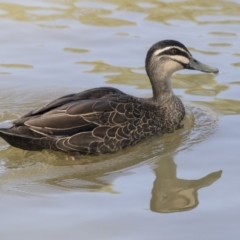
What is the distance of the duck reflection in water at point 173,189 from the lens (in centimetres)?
654

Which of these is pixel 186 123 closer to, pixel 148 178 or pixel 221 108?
pixel 221 108

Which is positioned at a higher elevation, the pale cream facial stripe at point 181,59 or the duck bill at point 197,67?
the pale cream facial stripe at point 181,59

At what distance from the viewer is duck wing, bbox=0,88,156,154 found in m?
7.57

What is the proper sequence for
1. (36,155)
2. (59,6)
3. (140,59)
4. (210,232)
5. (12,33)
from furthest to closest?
(59,6) < (12,33) < (140,59) < (36,155) < (210,232)

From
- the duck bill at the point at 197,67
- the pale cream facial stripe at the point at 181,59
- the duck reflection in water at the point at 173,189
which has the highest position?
the pale cream facial stripe at the point at 181,59

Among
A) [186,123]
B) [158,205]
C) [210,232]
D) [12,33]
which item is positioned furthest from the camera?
[12,33]

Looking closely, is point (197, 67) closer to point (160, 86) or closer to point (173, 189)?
point (160, 86)

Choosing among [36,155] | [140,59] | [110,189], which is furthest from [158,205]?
[140,59]

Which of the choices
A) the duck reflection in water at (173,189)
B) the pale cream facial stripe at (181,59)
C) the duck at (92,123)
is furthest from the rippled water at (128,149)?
the pale cream facial stripe at (181,59)

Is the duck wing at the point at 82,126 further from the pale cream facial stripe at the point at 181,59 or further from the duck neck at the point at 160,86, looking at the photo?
the pale cream facial stripe at the point at 181,59

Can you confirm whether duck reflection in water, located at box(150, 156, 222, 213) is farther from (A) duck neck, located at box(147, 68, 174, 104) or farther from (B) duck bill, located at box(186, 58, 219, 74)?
(B) duck bill, located at box(186, 58, 219, 74)

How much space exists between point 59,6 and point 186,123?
→ 453 centimetres

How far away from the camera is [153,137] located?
814 cm

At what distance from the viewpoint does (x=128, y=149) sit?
7.86 meters
